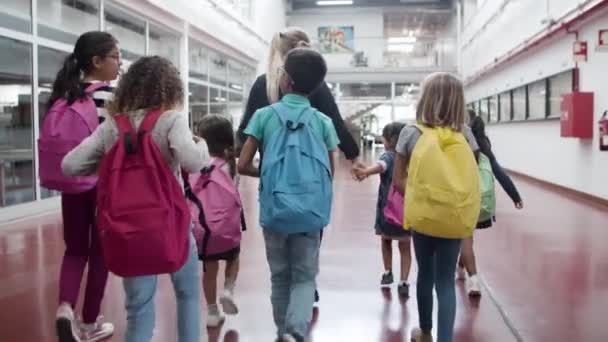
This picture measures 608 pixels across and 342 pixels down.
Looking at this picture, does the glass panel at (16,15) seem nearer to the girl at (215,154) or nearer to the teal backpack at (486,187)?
the girl at (215,154)

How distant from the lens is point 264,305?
3.04 metres

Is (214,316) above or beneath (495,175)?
beneath

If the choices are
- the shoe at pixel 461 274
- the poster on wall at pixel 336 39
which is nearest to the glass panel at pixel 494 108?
the poster on wall at pixel 336 39

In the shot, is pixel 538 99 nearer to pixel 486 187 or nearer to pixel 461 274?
pixel 461 274

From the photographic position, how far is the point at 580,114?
777 centimetres

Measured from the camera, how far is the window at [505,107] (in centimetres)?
1295

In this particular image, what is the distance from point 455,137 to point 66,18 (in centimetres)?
687

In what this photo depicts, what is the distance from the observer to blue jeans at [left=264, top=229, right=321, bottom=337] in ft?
6.56

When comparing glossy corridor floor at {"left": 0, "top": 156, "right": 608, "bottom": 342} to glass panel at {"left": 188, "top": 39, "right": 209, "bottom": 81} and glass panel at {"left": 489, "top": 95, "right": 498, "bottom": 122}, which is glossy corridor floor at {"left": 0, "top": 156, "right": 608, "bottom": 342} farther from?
glass panel at {"left": 489, "top": 95, "right": 498, "bottom": 122}

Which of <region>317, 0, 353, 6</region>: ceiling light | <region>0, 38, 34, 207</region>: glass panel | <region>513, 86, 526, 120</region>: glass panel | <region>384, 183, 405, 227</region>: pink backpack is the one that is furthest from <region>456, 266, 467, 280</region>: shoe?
<region>317, 0, 353, 6</region>: ceiling light

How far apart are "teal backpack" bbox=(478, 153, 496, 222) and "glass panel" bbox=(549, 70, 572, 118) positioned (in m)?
6.21

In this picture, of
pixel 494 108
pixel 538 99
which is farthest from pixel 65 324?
pixel 494 108

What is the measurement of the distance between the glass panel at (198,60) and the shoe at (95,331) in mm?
9648

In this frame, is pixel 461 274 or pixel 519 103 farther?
pixel 519 103
